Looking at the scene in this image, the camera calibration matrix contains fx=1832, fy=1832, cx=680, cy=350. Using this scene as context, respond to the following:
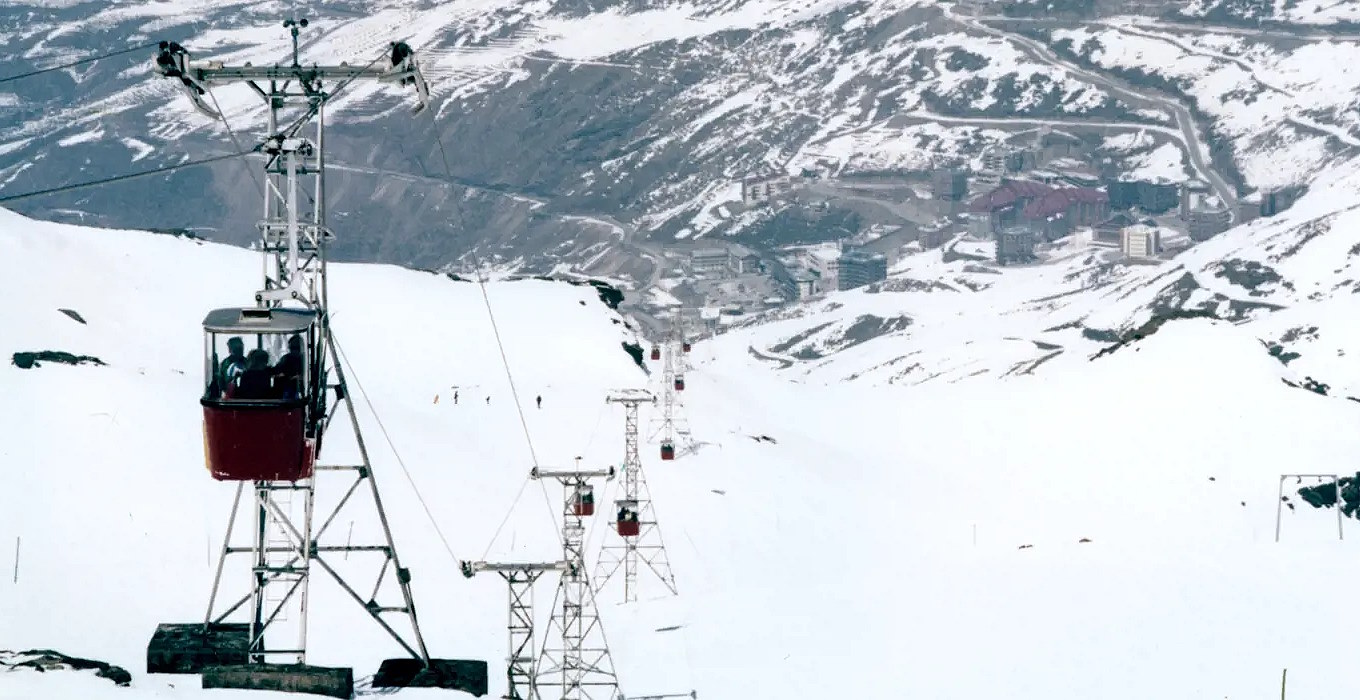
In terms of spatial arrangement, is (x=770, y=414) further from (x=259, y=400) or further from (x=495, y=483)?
(x=259, y=400)

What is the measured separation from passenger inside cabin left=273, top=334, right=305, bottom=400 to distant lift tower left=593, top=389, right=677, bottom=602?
42.6 m

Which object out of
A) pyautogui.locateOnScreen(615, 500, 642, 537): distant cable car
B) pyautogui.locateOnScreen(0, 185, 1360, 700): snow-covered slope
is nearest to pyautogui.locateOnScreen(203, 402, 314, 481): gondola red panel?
pyautogui.locateOnScreen(0, 185, 1360, 700): snow-covered slope

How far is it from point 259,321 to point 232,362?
97cm

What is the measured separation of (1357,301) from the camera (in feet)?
549

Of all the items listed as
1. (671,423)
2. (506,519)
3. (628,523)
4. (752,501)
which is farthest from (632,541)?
(671,423)

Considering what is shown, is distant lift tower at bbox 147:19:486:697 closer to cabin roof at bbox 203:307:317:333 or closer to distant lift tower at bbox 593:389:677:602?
cabin roof at bbox 203:307:317:333

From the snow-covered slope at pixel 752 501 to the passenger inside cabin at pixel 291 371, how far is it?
21.9 feet

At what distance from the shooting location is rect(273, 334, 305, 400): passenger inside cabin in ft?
121

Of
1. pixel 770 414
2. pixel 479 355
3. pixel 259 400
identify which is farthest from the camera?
pixel 770 414

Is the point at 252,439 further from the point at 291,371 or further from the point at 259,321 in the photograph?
the point at 259,321

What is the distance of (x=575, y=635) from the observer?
232 feet

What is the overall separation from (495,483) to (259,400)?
58057 millimetres

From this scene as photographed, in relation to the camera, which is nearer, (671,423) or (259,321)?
(259,321)

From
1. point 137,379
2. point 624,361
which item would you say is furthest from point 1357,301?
point 137,379
